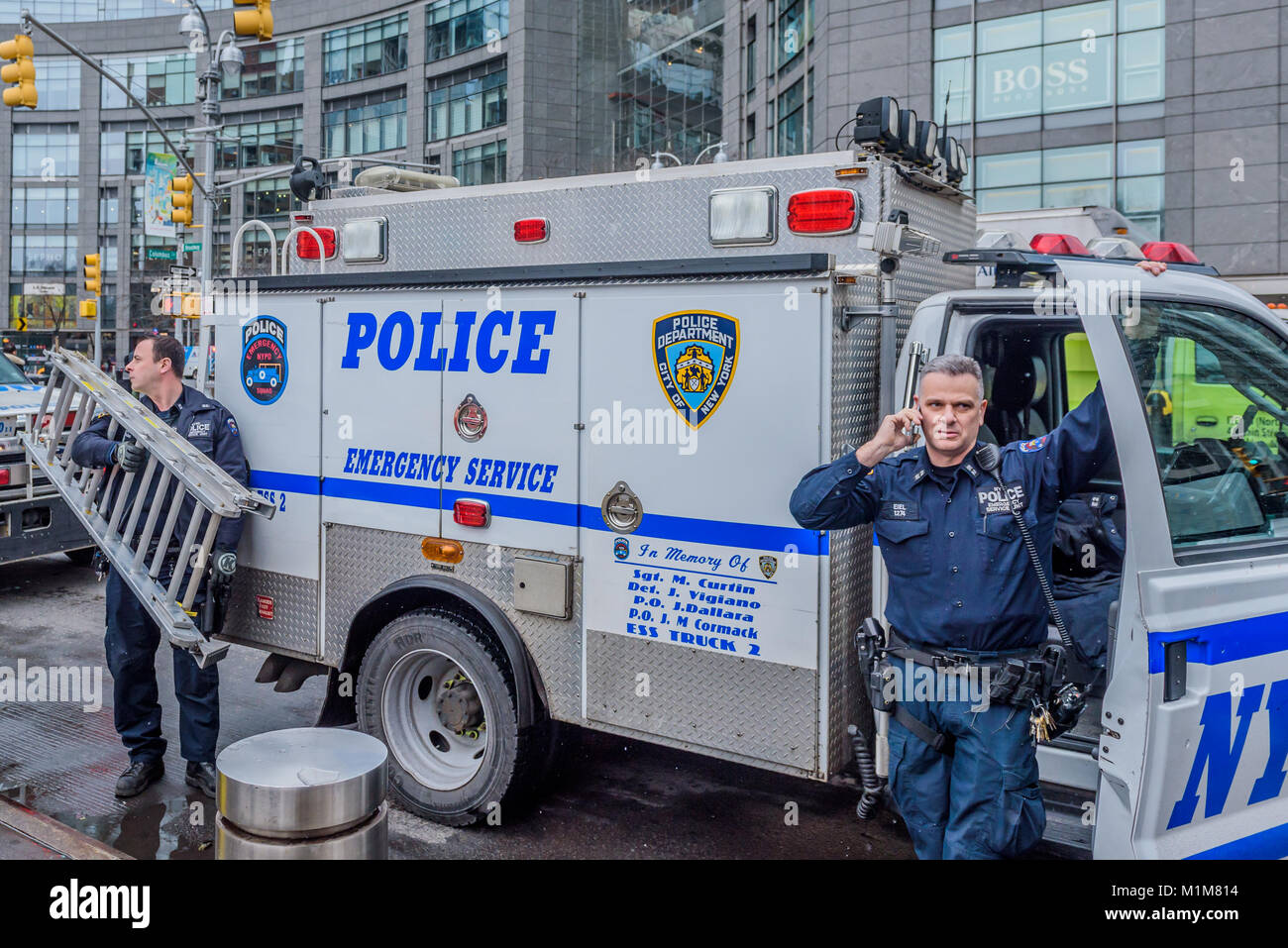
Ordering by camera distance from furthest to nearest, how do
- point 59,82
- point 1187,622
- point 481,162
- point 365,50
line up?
point 59,82
point 365,50
point 481,162
point 1187,622

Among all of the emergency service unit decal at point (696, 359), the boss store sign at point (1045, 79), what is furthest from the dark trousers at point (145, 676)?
the boss store sign at point (1045, 79)

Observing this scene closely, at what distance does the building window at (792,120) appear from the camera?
31.9 metres

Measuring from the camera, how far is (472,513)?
15.3 feet

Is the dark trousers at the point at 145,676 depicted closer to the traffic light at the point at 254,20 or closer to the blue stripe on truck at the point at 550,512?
the blue stripe on truck at the point at 550,512

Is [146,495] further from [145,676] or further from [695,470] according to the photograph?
[695,470]

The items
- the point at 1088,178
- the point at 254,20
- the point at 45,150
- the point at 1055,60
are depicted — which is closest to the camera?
the point at 254,20

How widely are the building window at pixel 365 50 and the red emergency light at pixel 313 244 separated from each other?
5206 centimetres

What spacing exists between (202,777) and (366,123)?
5506 cm

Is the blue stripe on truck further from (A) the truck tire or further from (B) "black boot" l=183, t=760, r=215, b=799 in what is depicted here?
(B) "black boot" l=183, t=760, r=215, b=799

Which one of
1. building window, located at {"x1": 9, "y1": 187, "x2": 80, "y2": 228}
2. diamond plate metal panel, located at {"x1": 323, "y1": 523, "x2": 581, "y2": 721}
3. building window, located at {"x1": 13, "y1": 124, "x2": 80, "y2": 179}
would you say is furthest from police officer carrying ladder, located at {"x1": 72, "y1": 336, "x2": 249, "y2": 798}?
building window, located at {"x1": 13, "y1": 124, "x2": 80, "y2": 179}

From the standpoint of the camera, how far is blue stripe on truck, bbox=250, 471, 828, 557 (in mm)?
3891

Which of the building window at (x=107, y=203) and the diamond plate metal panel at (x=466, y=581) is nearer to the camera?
the diamond plate metal panel at (x=466, y=581)

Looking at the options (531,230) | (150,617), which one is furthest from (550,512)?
(150,617)

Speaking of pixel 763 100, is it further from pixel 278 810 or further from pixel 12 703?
pixel 278 810
